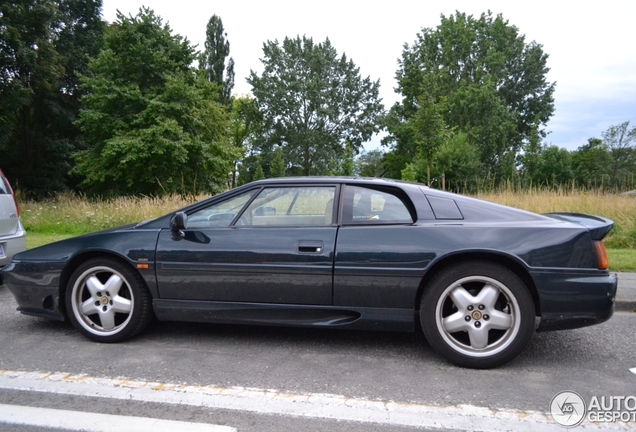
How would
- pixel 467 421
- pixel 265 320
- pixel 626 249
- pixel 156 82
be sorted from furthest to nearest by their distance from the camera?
pixel 156 82
pixel 626 249
pixel 265 320
pixel 467 421

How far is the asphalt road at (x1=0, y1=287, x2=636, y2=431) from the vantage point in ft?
9.50

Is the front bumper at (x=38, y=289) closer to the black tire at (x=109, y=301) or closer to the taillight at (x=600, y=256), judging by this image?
the black tire at (x=109, y=301)

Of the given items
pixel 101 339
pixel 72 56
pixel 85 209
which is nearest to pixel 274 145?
pixel 72 56

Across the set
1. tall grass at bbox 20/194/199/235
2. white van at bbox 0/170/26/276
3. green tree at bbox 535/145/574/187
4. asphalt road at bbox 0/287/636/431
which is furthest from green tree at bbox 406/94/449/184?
white van at bbox 0/170/26/276

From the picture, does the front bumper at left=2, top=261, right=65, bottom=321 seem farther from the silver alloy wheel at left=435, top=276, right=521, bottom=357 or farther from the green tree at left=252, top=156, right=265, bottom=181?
the green tree at left=252, top=156, right=265, bottom=181

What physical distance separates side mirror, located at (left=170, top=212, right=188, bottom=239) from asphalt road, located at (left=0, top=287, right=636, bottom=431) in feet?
3.09

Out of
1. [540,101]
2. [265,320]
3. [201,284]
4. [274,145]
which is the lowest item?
[265,320]

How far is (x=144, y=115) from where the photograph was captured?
23.3m

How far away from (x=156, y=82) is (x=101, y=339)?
2353 centimetres

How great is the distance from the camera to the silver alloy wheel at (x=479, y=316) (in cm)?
344

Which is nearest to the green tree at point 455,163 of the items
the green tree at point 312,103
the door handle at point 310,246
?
the door handle at point 310,246

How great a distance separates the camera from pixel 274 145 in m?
57.8

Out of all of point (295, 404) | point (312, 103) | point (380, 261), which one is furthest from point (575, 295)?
point (312, 103)

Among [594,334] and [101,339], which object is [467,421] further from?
[101,339]
